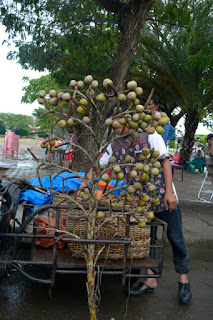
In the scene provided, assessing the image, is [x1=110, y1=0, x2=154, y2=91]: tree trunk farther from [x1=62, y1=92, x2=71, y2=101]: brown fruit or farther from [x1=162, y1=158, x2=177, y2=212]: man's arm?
[x1=62, y1=92, x2=71, y2=101]: brown fruit

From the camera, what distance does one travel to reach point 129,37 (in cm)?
738

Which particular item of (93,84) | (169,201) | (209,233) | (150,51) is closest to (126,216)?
(169,201)

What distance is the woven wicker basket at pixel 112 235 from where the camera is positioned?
2.96 metres

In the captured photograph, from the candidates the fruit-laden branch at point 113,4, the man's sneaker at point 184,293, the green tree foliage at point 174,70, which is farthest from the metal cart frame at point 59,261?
the green tree foliage at point 174,70

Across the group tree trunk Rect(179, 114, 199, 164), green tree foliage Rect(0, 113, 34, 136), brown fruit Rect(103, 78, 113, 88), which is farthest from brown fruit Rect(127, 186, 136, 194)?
green tree foliage Rect(0, 113, 34, 136)

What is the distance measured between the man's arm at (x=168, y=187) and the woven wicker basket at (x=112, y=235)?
34cm

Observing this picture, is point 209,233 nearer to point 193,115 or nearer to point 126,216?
point 126,216

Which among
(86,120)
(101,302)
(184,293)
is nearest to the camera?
(86,120)

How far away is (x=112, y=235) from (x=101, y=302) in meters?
0.99

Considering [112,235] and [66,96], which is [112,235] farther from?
[66,96]

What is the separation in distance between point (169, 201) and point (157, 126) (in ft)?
4.57

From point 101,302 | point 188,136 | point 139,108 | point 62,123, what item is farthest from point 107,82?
point 188,136

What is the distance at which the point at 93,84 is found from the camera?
213cm

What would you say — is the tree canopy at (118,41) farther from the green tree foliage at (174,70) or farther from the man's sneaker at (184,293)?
the man's sneaker at (184,293)
